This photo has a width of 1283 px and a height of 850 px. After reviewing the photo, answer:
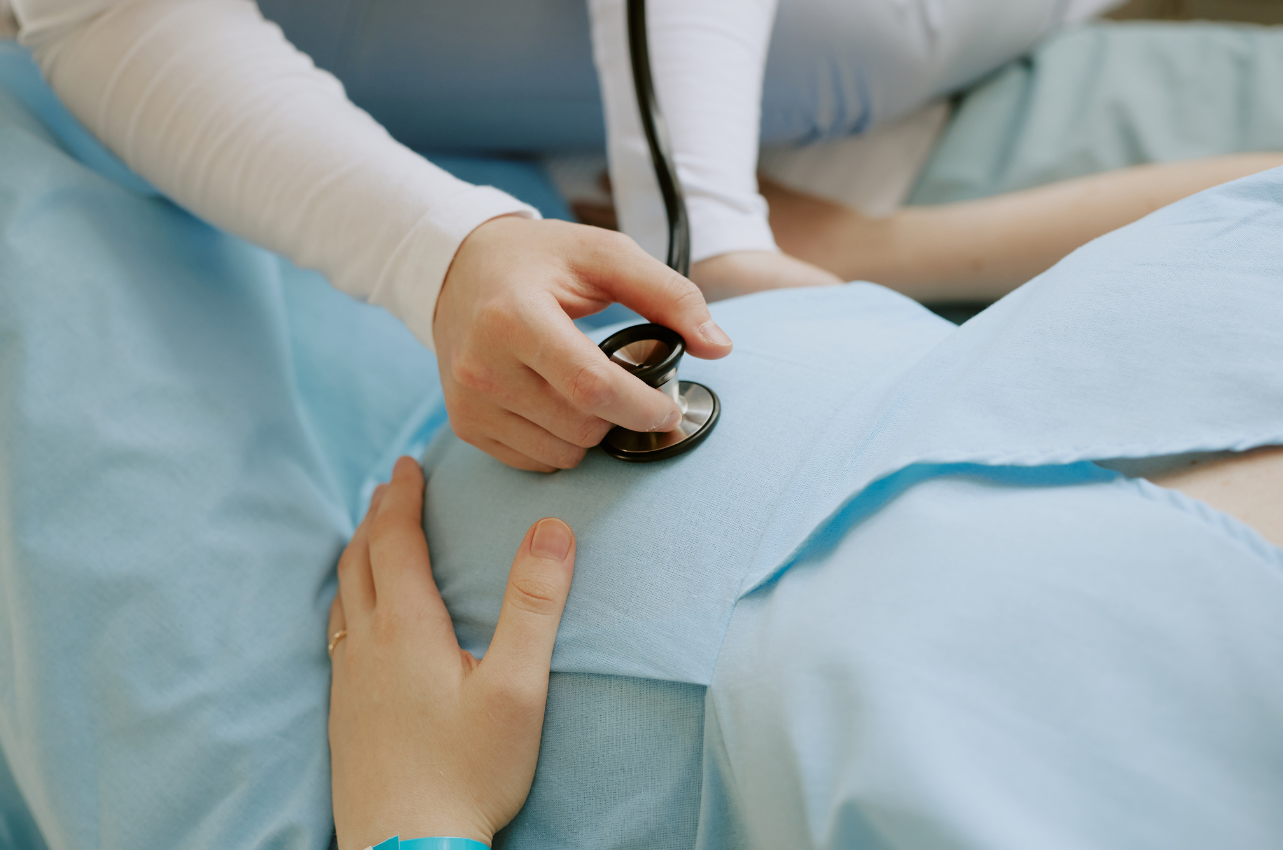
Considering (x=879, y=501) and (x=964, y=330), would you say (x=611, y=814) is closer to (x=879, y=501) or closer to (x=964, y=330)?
(x=879, y=501)

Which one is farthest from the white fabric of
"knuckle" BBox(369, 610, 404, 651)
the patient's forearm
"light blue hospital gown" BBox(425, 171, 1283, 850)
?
"knuckle" BBox(369, 610, 404, 651)

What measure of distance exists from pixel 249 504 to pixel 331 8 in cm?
56

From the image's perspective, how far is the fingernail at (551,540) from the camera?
51cm

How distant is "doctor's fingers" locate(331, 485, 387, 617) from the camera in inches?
23.5

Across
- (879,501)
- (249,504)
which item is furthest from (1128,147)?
(249,504)

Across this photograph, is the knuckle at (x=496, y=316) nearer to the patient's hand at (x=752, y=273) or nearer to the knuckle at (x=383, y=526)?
→ the knuckle at (x=383, y=526)

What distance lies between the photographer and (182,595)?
569 millimetres

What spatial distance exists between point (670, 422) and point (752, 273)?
1.19ft

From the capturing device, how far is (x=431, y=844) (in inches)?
18.0

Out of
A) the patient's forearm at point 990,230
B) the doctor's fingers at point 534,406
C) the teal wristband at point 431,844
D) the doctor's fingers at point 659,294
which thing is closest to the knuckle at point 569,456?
the doctor's fingers at point 534,406

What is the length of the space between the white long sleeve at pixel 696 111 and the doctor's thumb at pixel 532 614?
45 centimetres

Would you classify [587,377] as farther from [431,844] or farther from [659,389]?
[431,844]

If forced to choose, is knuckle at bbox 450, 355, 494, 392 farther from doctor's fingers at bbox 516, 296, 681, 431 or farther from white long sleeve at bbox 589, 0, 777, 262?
white long sleeve at bbox 589, 0, 777, 262

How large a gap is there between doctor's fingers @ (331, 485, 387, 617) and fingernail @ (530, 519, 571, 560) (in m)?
0.16
